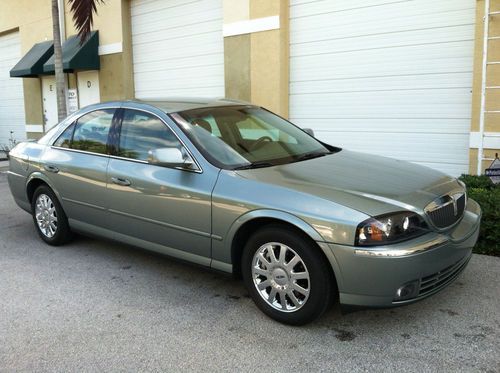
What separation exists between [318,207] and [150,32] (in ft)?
31.6

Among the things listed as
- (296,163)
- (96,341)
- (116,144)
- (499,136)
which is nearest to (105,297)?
(96,341)

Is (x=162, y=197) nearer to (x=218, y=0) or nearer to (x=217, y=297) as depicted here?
(x=217, y=297)

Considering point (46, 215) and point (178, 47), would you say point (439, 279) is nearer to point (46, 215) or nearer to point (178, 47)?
point (46, 215)

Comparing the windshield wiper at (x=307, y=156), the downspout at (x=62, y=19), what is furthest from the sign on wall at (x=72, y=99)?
the windshield wiper at (x=307, y=156)

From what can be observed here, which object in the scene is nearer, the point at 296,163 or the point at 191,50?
the point at 296,163

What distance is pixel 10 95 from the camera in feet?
55.6

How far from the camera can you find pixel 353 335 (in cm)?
339

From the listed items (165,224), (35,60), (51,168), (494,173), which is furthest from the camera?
(35,60)

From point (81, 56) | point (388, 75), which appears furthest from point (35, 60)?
point (388, 75)

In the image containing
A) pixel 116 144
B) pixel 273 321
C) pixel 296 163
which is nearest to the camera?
pixel 273 321

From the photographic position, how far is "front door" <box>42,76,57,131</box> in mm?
14445

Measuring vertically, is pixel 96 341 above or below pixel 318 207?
below

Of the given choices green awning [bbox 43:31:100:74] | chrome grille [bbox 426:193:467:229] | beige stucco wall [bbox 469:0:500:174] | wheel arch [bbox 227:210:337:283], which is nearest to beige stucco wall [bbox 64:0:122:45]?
green awning [bbox 43:31:100:74]

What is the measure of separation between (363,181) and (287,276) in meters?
0.85
